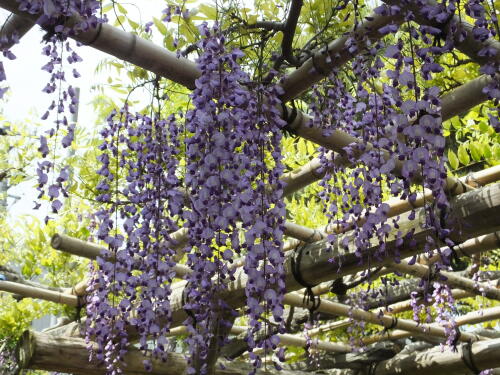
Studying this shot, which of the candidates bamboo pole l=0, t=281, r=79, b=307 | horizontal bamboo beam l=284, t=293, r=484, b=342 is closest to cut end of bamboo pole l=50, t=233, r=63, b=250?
bamboo pole l=0, t=281, r=79, b=307

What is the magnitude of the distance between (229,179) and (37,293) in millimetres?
2602

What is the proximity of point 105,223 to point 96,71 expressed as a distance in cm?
122

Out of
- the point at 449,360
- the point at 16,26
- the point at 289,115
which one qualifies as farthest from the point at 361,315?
the point at 16,26

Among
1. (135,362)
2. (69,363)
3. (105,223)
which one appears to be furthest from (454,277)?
(105,223)

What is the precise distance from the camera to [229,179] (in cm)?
182

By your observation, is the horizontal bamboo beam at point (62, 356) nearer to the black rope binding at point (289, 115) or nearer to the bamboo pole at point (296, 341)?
the bamboo pole at point (296, 341)

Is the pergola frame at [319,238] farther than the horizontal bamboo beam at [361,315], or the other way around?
the horizontal bamboo beam at [361,315]

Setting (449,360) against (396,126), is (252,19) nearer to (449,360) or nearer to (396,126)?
(396,126)

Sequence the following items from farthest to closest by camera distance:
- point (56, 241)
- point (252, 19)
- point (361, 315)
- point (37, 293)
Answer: point (361, 315)
point (37, 293)
point (56, 241)
point (252, 19)

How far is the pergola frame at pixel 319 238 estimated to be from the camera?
1928mm

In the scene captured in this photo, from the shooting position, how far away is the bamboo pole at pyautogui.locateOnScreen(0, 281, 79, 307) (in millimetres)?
3961

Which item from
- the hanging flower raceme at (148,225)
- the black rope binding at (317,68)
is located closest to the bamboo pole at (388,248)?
the hanging flower raceme at (148,225)

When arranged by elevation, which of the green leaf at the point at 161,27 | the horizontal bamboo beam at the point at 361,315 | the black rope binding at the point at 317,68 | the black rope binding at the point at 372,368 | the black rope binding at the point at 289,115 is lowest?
the black rope binding at the point at 372,368

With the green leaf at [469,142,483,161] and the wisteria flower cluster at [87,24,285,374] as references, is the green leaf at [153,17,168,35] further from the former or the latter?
the green leaf at [469,142,483,161]
